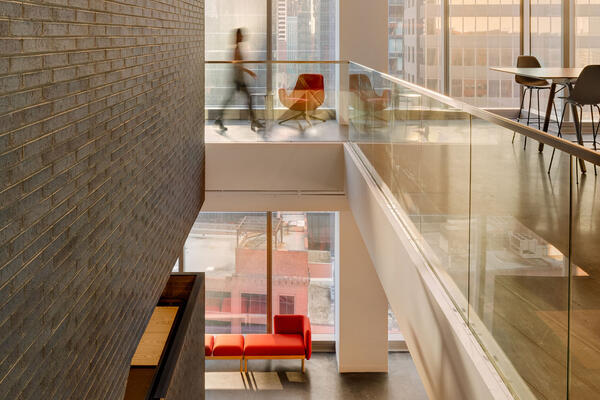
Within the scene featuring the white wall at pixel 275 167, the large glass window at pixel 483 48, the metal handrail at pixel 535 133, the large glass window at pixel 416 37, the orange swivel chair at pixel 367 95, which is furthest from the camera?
the large glass window at pixel 416 37

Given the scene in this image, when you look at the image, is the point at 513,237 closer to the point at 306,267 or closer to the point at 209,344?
the point at 209,344

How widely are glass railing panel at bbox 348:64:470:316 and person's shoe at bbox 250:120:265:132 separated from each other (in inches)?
118

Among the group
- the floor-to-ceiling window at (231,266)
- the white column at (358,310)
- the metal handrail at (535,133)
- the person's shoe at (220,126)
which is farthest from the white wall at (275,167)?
the metal handrail at (535,133)

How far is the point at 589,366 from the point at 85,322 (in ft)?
5.64

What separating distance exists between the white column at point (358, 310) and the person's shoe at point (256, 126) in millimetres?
2363

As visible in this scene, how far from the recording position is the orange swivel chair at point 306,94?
836 centimetres

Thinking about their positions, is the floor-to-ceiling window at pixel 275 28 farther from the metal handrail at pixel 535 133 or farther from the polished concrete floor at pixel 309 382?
the metal handrail at pixel 535 133

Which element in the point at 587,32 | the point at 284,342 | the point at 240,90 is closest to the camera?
the point at 240,90

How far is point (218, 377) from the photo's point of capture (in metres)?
10.0

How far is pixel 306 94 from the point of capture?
329 inches

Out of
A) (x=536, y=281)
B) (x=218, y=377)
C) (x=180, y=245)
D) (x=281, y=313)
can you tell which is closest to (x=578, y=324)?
(x=536, y=281)

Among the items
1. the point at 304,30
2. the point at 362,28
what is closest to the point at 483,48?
the point at 362,28

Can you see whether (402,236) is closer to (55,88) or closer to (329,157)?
(55,88)

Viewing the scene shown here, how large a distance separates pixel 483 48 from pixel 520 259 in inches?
377
